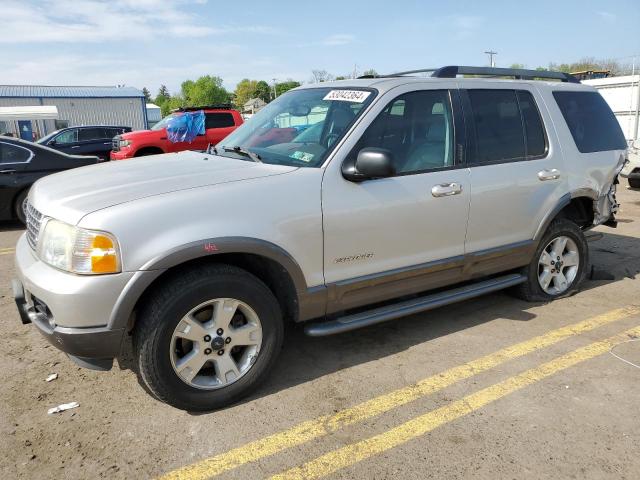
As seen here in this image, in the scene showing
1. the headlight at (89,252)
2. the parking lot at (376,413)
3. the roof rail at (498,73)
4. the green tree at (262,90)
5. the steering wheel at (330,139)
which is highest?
the green tree at (262,90)

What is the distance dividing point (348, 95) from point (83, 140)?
15.3 metres

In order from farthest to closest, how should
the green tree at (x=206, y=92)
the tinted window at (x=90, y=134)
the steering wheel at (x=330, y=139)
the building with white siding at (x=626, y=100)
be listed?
the green tree at (x=206, y=92) → the building with white siding at (x=626, y=100) → the tinted window at (x=90, y=134) → the steering wheel at (x=330, y=139)

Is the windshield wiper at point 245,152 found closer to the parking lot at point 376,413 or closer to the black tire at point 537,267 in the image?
the parking lot at point 376,413

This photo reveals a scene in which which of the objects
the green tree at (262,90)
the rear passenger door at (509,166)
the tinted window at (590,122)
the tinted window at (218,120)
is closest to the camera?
the rear passenger door at (509,166)

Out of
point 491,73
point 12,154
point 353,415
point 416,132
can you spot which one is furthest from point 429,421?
point 12,154

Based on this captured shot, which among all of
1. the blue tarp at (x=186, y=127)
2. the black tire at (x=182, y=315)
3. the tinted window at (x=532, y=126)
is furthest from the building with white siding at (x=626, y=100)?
the black tire at (x=182, y=315)

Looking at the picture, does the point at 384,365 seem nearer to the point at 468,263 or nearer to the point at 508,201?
the point at 468,263

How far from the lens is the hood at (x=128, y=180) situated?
8.82 ft

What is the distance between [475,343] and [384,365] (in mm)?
818

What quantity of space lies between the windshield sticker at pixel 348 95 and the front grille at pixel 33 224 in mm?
2093

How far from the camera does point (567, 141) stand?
14.4 ft

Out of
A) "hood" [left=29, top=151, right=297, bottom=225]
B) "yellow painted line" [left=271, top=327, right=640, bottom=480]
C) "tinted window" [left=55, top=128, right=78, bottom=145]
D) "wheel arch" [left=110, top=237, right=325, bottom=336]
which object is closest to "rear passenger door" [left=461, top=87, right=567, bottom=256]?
"yellow painted line" [left=271, top=327, right=640, bottom=480]

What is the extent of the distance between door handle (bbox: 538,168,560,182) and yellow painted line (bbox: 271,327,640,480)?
4.58 feet

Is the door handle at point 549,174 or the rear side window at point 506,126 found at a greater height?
the rear side window at point 506,126
